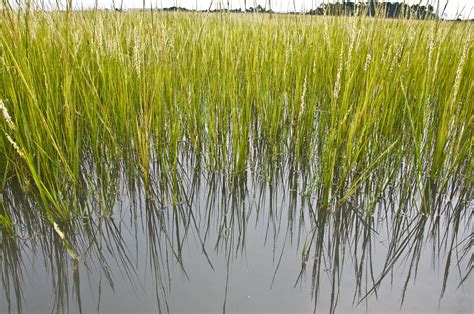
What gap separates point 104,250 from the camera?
1552 millimetres

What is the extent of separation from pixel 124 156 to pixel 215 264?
98 centimetres

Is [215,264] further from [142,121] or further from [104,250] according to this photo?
[142,121]

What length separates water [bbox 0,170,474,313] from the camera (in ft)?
4.21

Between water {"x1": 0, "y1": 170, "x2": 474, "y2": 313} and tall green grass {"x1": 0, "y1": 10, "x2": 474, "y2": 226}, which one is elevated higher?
tall green grass {"x1": 0, "y1": 10, "x2": 474, "y2": 226}

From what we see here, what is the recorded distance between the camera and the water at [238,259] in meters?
1.28

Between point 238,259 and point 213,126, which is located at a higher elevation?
point 213,126

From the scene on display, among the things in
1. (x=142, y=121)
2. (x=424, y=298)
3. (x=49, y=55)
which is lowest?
(x=424, y=298)

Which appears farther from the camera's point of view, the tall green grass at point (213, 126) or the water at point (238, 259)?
the tall green grass at point (213, 126)

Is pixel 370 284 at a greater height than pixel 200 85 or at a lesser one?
lesser

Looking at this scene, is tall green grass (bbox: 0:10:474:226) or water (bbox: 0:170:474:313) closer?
water (bbox: 0:170:474:313)

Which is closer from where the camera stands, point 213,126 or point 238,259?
point 238,259

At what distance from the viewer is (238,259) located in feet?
4.91

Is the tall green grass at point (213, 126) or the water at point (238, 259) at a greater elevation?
the tall green grass at point (213, 126)

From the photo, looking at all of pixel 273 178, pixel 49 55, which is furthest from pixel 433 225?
pixel 49 55
